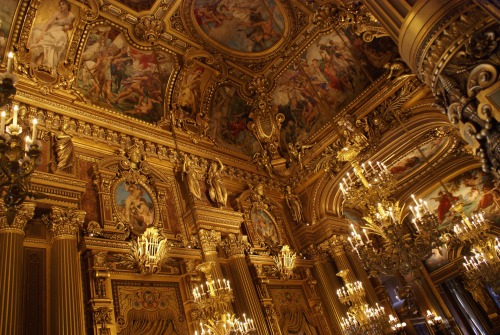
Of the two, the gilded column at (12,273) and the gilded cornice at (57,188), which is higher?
the gilded cornice at (57,188)

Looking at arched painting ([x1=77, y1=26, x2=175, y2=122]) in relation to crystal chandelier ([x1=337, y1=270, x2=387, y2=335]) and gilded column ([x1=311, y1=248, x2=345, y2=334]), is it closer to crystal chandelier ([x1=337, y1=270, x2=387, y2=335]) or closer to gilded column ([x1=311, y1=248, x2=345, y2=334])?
gilded column ([x1=311, y1=248, x2=345, y2=334])

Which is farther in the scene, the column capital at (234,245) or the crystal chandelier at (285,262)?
the crystal chandelier at (285,262)

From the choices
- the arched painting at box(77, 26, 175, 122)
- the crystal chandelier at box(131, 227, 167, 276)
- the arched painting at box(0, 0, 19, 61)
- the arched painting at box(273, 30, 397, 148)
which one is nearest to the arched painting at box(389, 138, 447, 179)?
the arched painting at box(273, 30, 397, 148)

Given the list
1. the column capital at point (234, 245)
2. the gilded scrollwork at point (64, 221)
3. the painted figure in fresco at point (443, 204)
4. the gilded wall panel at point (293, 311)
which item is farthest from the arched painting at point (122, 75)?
the painted figure in fresco at point (443, 204)

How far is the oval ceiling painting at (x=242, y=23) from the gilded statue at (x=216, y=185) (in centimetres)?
363

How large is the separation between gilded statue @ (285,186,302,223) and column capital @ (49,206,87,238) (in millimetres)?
7572

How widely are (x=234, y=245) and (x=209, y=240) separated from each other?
87 cm

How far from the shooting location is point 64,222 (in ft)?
22.6

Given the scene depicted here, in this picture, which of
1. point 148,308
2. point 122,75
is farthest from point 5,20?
point 148,308

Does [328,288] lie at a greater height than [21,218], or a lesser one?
lesser

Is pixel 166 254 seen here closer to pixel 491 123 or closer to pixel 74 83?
pixel 74 83

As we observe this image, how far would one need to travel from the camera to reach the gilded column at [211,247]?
9000mm

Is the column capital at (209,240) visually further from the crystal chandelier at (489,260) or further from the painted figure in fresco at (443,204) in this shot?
the painted figure in fresco at (443,204)

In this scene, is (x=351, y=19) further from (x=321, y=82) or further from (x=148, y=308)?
(x=148, y=308)
